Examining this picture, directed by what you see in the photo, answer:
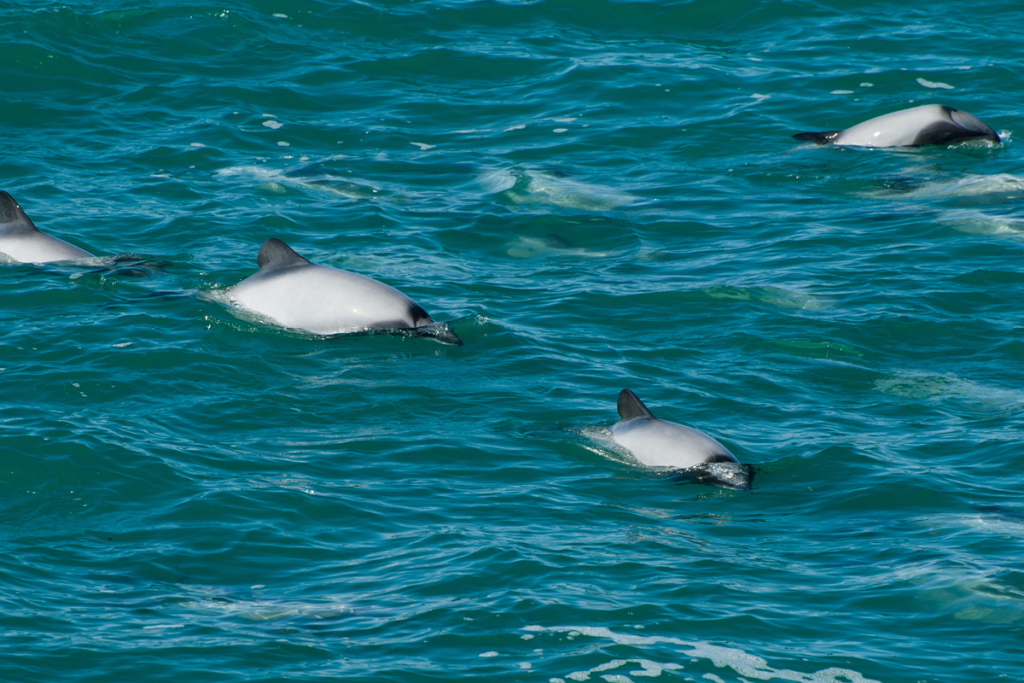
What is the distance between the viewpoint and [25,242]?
15.0m

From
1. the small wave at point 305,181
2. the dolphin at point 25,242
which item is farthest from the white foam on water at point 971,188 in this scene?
the dolphin at point 25,242

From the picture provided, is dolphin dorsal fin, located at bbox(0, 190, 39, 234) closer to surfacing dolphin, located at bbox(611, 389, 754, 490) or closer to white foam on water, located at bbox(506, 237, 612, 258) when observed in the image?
white foam on water, located at bbox(506, 237, 612, 258)

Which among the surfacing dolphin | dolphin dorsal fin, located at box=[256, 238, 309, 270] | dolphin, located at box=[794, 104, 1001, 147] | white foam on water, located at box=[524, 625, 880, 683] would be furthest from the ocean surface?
dolphin dorsal fin, located at box=[256, 238, 309, 270]

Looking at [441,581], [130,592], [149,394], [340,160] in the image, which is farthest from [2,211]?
[441,581]

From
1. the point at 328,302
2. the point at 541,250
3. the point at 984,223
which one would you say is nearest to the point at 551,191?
the point at 541,250

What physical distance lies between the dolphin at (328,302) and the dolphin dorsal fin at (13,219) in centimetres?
317

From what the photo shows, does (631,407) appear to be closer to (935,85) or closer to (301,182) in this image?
(301,182)

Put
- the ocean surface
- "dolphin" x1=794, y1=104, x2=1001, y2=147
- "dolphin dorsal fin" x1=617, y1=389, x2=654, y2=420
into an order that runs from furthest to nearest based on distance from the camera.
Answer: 1. "dolphin" x1=794, y1=104, x2=1001, y2=147
2. "dolphin dorsal fin" x1=617, y1=389, x2=654, y2=420
3. the ocean surface

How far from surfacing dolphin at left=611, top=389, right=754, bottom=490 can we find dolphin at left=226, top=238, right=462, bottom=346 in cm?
265

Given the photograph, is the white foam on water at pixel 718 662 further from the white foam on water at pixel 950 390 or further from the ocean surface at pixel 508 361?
the white foam on water at pixel 950 390

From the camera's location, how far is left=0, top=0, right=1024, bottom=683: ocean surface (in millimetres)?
8383

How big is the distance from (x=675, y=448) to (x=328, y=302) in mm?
4454

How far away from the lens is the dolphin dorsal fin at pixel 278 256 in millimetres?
13914

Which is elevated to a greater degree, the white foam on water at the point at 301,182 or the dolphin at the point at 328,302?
the white foam on water at the point at 301,182
